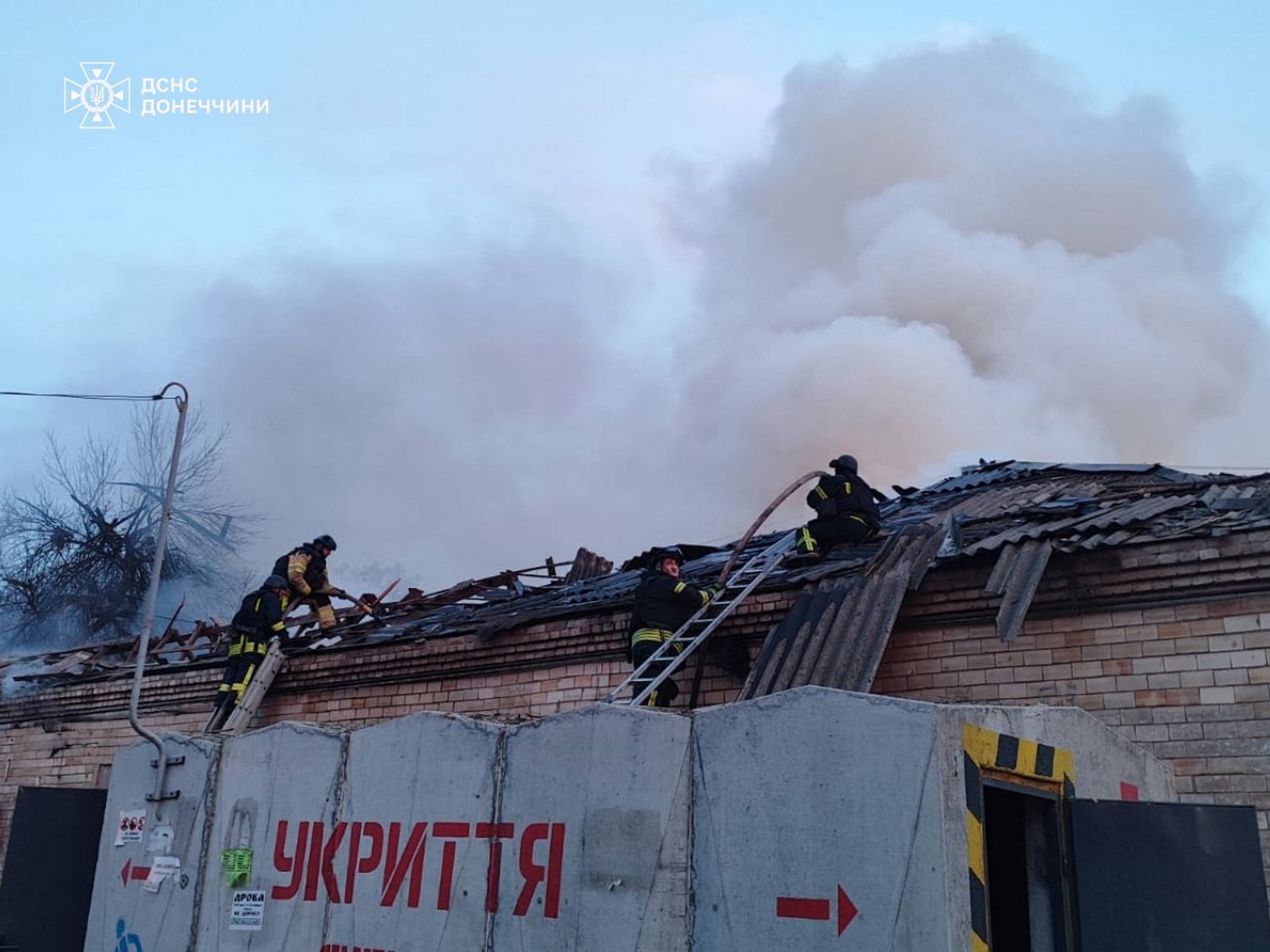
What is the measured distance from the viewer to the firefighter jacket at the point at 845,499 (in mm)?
9320

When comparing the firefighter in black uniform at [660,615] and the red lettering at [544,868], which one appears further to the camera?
the firefighter in black uniform at [660,615]

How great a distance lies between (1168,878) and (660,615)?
A: 4.50m

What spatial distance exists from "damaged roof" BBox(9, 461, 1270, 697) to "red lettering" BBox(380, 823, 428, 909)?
9.23 ft

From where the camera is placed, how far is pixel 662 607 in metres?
8.48

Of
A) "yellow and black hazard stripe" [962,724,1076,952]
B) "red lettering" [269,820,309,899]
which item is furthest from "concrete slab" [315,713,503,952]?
"yellow and black hazard stripe" [962,724,1076,952]

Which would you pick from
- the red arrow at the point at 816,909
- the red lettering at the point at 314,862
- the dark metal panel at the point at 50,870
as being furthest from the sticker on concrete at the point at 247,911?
the red arrow at the point at 816,909

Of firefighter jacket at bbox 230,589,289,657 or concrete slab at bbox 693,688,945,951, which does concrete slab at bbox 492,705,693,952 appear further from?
firefighter jacket at bbox 230,589,289,657

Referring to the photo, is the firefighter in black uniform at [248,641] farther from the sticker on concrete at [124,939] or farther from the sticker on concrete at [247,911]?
the sticker on concrete at [247,911]

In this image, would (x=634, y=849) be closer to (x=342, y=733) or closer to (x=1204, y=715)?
(x=342, y=733)

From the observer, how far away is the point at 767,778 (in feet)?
14.2

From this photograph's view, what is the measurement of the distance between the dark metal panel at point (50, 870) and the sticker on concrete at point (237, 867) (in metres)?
1.54

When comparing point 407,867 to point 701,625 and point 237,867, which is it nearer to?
point 237,867

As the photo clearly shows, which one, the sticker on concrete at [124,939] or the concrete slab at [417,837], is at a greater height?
the concrete slab at [417,837]

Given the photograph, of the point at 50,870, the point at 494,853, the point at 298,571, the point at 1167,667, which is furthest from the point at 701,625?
the point at 298,571
